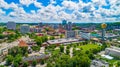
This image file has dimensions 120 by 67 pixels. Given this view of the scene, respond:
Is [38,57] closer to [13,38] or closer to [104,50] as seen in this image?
[104,50]

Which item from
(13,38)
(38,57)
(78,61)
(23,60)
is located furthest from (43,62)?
(13,38)

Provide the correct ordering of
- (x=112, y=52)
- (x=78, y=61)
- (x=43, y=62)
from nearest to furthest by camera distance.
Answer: (x=78, y=61)
(x=43, y=62)
(x=112, y=52)

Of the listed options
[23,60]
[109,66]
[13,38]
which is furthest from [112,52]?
[13,38]

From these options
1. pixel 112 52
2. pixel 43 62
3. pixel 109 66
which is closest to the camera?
pixel 109 66

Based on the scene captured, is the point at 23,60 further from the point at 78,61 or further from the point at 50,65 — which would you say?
the point at 78,61

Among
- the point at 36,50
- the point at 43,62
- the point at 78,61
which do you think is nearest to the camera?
the point at 78,61

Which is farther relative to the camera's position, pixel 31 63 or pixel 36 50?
pixel 36 50

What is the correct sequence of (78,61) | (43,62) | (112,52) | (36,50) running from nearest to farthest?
(78,61)
(43,62)
(112,52)
(36,50)

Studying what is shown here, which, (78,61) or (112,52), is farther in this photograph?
(112,52)
